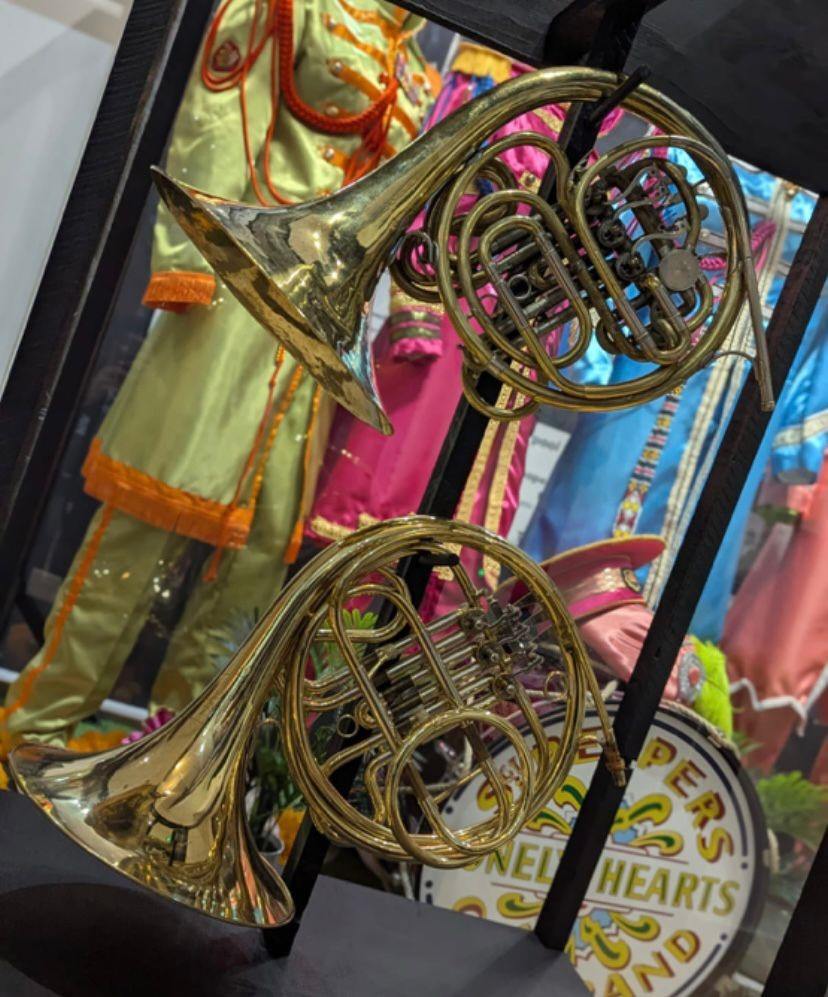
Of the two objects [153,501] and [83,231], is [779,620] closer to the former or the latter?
[153,501]

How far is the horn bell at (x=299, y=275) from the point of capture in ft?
2.27

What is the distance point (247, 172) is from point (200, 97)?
10cm

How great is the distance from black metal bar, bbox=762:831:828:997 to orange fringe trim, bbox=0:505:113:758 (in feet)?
2.98

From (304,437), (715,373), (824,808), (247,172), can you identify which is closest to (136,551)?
(304,437)

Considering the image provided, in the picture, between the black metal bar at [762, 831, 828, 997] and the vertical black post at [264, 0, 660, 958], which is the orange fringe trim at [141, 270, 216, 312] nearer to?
the vertical black post at [264, 0, 660, 958]

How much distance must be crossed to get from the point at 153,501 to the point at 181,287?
0.27m

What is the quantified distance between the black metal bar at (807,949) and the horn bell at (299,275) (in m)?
0.64

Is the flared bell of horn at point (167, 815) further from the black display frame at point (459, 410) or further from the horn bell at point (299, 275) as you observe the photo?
the horn bell at point (299, 275)

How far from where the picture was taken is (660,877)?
1582mm

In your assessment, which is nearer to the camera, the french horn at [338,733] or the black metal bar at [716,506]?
the french horn at [338,733]

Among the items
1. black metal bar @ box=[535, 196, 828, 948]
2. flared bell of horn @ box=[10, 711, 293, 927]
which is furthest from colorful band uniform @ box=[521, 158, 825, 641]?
flared bell of horn @ box=[10, 711, 293, 927]

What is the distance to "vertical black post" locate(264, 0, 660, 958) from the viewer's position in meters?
0.85

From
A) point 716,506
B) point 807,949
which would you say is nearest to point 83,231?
point 716,506

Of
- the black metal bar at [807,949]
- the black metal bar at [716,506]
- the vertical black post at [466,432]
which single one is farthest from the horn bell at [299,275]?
the black metal bar at [807,949]
